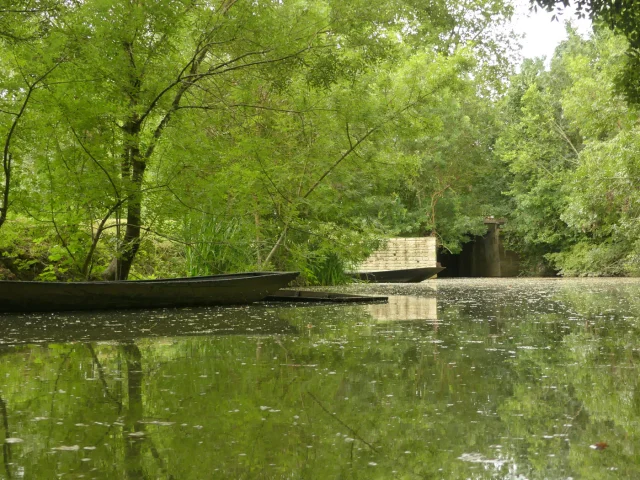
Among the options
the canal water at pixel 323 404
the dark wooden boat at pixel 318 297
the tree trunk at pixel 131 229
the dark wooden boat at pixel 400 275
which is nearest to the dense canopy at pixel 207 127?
the tree trunk at pixel 131 229

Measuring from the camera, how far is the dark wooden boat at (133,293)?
6.52 meters

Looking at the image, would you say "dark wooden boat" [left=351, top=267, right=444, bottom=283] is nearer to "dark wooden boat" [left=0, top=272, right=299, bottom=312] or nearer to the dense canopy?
the dense canopy

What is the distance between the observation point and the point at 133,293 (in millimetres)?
7004

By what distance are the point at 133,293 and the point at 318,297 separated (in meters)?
2.41

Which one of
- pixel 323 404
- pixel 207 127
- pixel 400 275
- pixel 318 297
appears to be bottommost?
pixel 323 404

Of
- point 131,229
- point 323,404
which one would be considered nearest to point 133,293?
point 131,229

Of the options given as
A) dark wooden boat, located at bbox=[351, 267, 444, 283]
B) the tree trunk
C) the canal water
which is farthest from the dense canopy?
the canal water

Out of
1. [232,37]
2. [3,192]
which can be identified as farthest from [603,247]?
[3,192]

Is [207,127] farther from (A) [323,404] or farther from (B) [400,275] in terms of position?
(B) [400,275]

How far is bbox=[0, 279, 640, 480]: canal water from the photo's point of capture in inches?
70.6

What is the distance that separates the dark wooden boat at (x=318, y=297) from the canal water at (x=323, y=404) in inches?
133

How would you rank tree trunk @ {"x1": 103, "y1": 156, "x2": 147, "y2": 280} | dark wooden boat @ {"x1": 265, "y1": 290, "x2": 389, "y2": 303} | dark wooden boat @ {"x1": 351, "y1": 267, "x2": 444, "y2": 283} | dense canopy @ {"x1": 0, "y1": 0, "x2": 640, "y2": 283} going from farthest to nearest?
dark wooden boat @ {"x1": 351, "y1": 267, "x2": 444, "y2": 283}, dark wooden boat @ {"x1": 265, "y1": 290, "x2": 389, "y2": 303}, tree trunk @ {"x1": 103, "y1": 156, "x2": 147, "y2": 280}, dense canopy @ {"x1": 0, "y1": 0, "x2": 640, "y2": 283}

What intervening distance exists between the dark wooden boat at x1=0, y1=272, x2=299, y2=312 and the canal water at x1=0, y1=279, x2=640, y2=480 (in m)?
1.61

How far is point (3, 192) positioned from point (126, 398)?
5109 millimetres
